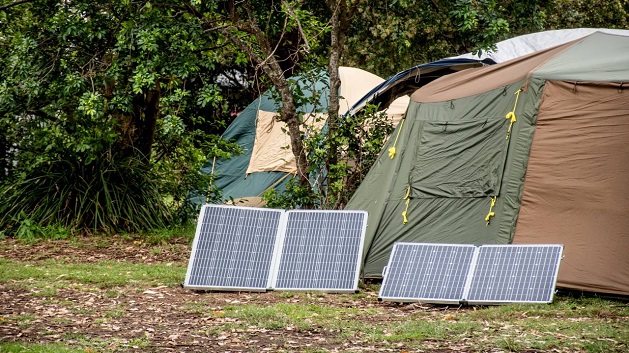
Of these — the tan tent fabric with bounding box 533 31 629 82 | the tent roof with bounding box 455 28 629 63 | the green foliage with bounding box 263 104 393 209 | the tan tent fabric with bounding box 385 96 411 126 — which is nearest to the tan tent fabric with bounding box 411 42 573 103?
the tan tent fabric with bounding box 533 31 629 82

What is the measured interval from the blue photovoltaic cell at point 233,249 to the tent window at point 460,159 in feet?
5.13

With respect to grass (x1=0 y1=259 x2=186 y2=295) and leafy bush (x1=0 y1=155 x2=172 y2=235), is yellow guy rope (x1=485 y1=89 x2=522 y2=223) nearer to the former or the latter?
grass (x1=0 y1=259 x2=186 y2=295)

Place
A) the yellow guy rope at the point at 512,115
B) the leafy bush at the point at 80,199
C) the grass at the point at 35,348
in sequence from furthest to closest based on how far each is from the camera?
the leafy bush at the point at 80,199, the yellow guy rope at the point at 512,115, the grass at the point at 35,348

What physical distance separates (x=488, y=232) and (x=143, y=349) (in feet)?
12.6

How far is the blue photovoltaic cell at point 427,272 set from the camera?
8016mm

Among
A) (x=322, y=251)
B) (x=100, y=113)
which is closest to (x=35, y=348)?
(x=322, y=251)

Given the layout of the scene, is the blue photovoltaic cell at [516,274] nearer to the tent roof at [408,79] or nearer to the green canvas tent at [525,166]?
the green canvas tent at [525,166]

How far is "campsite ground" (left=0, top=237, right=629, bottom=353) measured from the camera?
620 cm

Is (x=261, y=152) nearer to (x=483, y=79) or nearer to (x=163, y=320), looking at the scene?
(x=483, y=79)

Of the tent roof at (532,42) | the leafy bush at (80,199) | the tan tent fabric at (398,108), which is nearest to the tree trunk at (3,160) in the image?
the leafy bush at (80,199)

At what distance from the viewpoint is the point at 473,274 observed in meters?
8.05

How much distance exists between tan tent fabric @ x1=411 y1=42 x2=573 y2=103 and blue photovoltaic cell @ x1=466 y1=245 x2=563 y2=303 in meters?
1.86

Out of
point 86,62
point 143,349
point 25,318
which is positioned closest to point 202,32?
point 86,62

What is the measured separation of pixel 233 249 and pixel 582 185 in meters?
3.27
